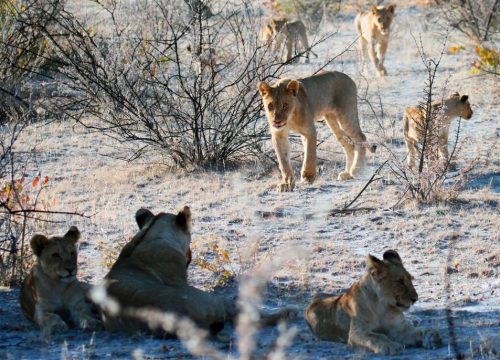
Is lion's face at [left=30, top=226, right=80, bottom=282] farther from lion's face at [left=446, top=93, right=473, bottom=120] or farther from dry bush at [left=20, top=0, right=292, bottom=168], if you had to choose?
lion's face at [left=446, top=93, right=473, bottom=120]

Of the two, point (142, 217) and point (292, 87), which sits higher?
point (292, 87)

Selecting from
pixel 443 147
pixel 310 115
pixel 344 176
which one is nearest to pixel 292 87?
pixel 310 115

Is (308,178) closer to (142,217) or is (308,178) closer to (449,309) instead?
(142,217)

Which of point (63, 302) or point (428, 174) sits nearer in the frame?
point (63, 302)

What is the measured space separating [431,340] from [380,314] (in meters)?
0.30

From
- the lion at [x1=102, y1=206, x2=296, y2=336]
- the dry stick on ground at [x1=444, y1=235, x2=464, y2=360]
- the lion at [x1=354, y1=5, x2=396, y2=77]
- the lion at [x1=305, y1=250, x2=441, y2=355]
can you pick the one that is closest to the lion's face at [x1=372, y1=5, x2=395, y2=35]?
the lion at [x1=354, y1=5, x2=396, y2=77]

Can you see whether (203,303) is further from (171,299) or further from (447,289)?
(447,289)

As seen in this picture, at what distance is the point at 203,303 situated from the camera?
6184mm

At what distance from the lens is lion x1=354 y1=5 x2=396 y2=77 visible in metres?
18.0

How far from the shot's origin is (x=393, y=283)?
5777 millimetres

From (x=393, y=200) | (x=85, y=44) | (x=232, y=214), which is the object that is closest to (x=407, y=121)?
(x=393, y=200)

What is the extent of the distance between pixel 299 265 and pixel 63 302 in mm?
2050

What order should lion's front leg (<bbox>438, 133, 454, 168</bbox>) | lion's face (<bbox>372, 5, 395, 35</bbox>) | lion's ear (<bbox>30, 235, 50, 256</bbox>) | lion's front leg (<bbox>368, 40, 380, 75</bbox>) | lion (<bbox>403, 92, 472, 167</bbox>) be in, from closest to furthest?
lion's ear (<bbox>30, 235, 50, 256</bbox>) → lion (<bbox>403, 92, 472, 167</bbox>) → lion's front leg (<bbox>438, 133, 454, 168</bbox>) → lion's front leg (<bbox>368, 40, 380, 75</bbox>) → lion's face (<bbox>372, 5, 395, 35</bbox>)

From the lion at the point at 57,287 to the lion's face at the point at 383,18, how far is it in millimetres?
12666
